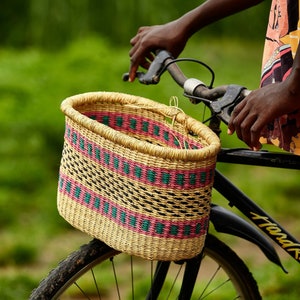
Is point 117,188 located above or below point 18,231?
above

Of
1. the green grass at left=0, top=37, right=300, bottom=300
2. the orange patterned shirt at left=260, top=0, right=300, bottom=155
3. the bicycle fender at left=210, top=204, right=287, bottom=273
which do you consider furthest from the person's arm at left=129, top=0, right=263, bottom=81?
the green grass at left=0, top=37, right=300, bottom=300

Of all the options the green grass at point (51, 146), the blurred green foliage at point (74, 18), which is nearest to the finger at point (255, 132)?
the green grass at point (51, 146)

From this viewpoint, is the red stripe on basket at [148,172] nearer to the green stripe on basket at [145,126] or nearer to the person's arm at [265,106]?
the person's arm at [265,106]

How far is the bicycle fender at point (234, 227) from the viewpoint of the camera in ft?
9.41

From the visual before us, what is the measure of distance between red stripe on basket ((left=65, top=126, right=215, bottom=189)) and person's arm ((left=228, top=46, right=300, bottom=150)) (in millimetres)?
130

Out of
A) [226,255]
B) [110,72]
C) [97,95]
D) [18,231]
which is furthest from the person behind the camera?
[110,72]

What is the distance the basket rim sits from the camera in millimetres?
2375

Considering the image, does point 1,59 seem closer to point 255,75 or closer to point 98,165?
point 255,75

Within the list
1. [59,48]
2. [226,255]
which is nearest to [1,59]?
[59,48]

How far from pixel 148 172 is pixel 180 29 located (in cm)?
74

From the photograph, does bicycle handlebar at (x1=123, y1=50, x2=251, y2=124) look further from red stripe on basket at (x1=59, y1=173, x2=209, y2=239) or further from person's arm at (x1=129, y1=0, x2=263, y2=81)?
red stripe on basket at (x1=59, y1=173, x2=209, y2=239)

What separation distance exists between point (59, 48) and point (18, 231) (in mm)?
3075

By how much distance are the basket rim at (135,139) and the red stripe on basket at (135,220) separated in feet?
0.60

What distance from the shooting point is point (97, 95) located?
2.74 meters
